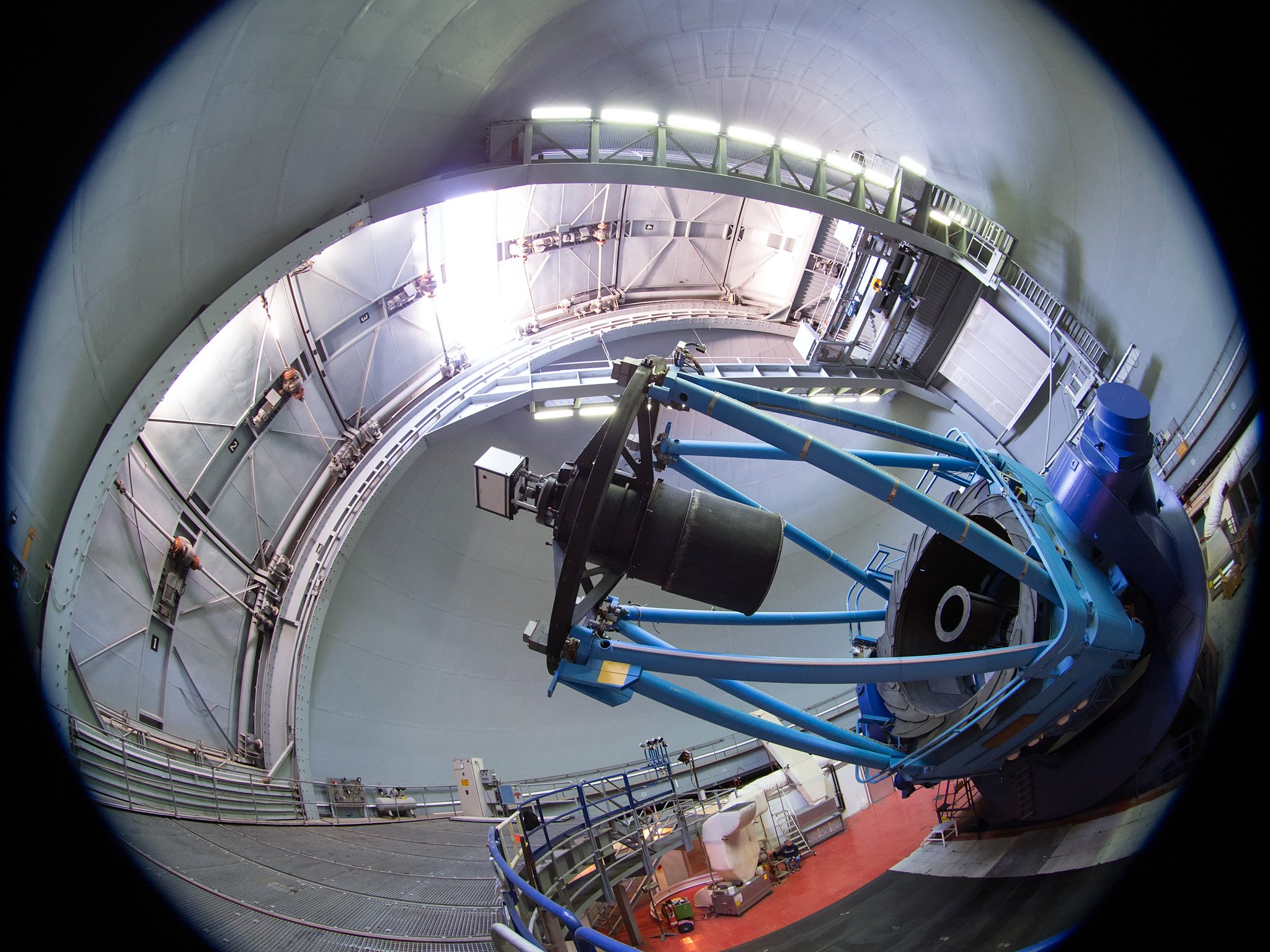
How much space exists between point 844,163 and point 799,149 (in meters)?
0.82

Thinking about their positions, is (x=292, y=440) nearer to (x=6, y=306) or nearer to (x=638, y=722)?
(x=6, y=306)

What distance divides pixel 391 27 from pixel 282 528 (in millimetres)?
8405

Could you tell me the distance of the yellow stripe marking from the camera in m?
6.12

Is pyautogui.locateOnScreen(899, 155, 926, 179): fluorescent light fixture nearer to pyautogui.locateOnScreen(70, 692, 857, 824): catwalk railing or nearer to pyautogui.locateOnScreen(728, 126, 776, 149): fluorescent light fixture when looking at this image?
pyautogui.locateOnScreen(728, 126, 776, 149): fluorescent light fixture

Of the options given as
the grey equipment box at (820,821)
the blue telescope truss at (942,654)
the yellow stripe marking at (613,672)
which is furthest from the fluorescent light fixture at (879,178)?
the grey equipment box at (820,821)

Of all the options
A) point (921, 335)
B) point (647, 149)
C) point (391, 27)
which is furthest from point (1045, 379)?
point (391, 27)

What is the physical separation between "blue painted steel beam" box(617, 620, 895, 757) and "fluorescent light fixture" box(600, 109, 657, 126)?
7.15m

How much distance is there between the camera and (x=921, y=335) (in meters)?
12.9

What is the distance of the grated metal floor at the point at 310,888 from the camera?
5340 millimetres

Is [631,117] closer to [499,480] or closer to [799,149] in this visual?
[799,149]

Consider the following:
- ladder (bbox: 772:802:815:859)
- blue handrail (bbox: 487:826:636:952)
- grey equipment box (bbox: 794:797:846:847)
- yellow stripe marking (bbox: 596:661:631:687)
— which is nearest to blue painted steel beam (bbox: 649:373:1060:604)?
yellow stripe marking (bbox: 596:661:631:687)

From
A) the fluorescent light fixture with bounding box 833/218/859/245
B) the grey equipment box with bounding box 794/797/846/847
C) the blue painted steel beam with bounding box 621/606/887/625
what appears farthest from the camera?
the fluorescent light fixture with bounding box 833/218/859/245

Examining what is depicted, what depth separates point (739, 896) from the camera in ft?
33.8

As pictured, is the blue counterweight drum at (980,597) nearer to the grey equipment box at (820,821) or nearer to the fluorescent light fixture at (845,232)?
the grey equipment box at (820,821)
